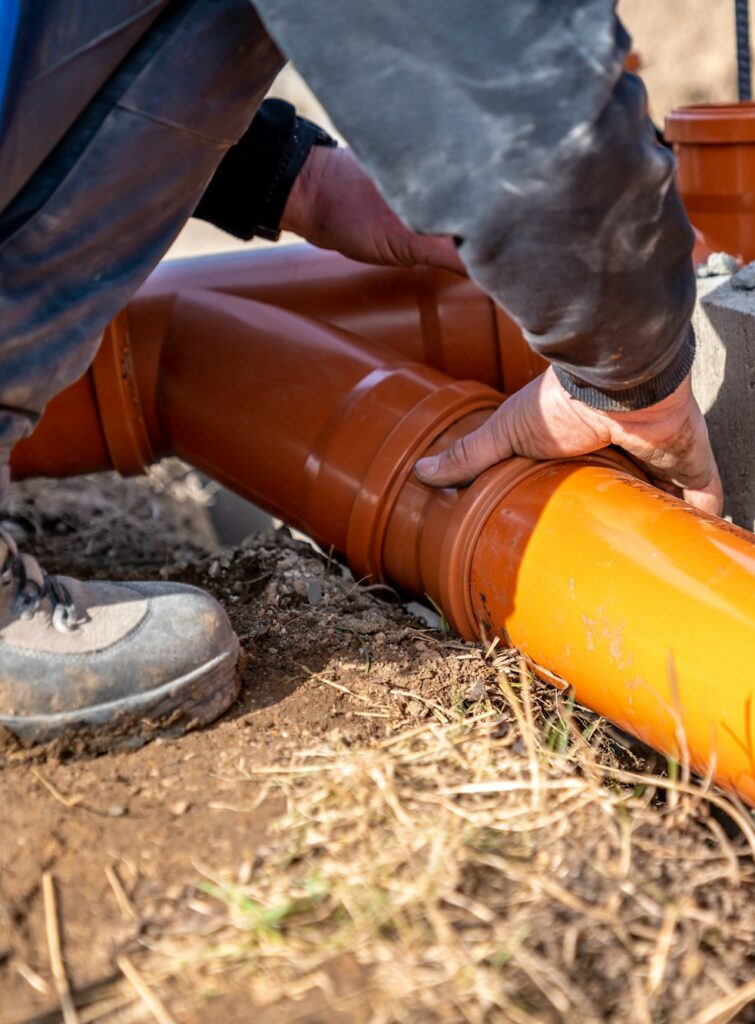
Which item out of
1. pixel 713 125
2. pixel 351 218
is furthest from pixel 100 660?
pixel 713 125

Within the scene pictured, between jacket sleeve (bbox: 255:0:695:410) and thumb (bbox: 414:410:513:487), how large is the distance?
37cm

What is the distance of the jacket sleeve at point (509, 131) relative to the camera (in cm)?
100

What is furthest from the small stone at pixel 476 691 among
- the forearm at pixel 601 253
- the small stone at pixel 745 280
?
the small stone at pixel 745 280

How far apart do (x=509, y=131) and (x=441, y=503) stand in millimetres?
645

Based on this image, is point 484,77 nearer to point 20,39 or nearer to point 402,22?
point 402,22

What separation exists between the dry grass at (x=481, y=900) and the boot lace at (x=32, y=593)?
0.27 metres

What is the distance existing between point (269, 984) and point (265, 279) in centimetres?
125

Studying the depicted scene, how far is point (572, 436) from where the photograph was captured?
1.46 m

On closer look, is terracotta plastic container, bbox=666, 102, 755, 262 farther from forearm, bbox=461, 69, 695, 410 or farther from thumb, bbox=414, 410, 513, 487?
forearm, bbox=461, 69, 695, 410

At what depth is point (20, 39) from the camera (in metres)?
1.11

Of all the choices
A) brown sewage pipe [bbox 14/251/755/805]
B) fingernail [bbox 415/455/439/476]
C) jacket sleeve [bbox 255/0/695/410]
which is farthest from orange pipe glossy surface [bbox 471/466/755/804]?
Answer: jacket sleeve [bbox 255/0/695/410]

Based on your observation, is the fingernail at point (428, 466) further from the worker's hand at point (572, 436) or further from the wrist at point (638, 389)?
the wrist at point (638, 389)

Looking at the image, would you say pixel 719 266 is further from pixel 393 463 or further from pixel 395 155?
pixel 395 155

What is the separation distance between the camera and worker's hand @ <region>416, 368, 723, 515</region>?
1420mm
